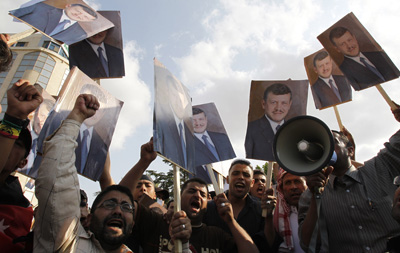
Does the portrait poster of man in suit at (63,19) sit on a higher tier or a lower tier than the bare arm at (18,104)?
higher

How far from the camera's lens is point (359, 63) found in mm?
4316

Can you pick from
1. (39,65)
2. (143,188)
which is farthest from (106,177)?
(39,65)

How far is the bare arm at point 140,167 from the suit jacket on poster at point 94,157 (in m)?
0.41

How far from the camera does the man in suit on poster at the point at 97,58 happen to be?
11.8 feet

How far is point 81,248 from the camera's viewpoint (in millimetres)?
1862

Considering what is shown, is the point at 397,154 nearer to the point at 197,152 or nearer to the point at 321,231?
the point at 321,231

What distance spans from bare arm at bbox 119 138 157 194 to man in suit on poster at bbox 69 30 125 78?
124cm

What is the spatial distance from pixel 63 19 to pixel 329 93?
4192mm

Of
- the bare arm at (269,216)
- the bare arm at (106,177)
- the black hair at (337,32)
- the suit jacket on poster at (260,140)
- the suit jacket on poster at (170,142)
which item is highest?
the black hair at (337,32)

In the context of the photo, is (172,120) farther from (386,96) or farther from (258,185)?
(386,96)

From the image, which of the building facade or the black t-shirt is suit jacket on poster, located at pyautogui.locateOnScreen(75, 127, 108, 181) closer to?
the black t-shirt

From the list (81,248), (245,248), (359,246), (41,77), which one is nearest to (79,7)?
(81,248)

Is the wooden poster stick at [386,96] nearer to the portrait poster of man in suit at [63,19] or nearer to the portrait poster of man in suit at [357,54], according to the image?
the portrait poster of man in suit at [357,54]

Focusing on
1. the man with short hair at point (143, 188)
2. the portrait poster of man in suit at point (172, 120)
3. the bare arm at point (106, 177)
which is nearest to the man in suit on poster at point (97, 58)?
the bare arm at point (106, 177)
